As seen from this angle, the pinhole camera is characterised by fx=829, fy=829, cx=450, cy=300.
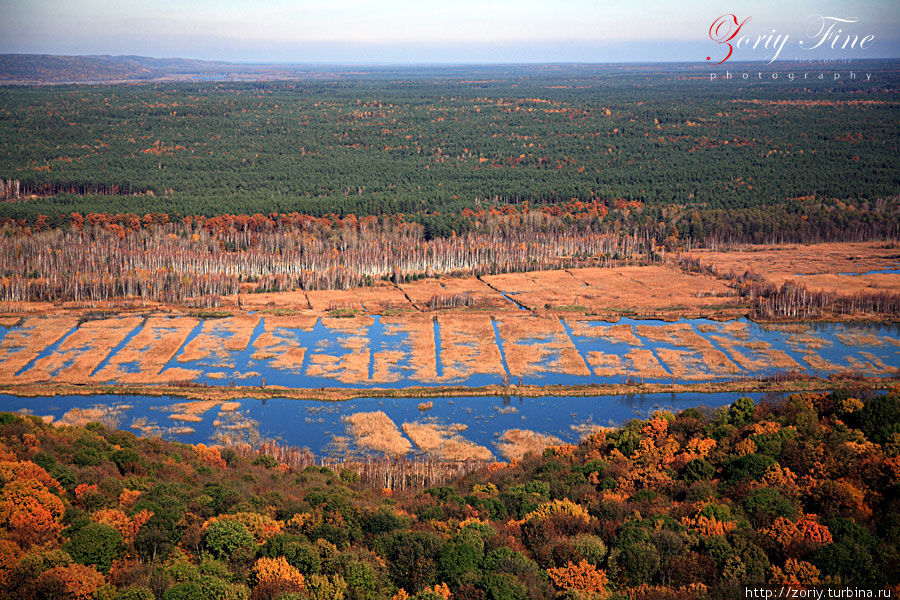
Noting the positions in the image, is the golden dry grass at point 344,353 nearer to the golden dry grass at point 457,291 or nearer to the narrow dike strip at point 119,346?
the golden dry grass at point 457,291

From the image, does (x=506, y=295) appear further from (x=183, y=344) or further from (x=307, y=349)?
(x=183, y=344)

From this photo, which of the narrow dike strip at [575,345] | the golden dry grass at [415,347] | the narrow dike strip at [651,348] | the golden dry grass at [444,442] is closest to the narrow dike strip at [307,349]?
the golden dry grass at [415,347]

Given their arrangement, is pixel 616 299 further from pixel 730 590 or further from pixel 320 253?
pixel 730 590

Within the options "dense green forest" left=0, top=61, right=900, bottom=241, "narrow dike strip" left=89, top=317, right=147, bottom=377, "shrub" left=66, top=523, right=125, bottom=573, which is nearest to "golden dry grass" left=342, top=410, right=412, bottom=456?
"shrub" left=66, top=523, right=125, bottom=573

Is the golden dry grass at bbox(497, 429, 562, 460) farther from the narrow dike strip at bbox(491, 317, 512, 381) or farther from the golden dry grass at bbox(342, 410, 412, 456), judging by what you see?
the narrow dike strip at bbox(491, 317, 512, 381)

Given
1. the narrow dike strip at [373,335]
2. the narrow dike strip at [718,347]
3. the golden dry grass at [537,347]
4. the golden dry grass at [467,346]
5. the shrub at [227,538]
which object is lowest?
the narrow dike strip at [373,335]

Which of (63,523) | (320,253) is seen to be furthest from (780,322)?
(63,523)

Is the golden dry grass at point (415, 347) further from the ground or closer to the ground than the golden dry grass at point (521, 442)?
further from the ground
